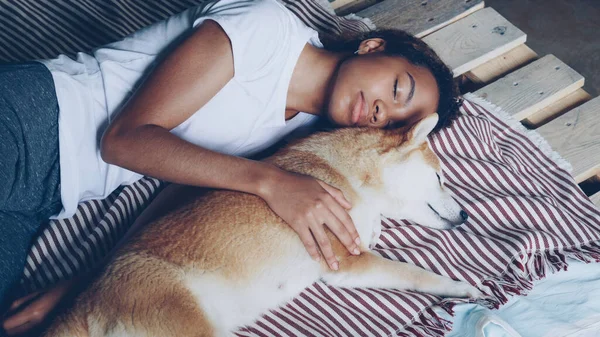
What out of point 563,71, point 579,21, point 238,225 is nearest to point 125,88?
point 238,225

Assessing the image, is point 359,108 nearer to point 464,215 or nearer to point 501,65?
point 464,215

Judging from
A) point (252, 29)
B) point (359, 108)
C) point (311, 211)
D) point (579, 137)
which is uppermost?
point (252, 29)

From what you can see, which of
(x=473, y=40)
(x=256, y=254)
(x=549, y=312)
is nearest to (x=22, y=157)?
(x=256, y=254)

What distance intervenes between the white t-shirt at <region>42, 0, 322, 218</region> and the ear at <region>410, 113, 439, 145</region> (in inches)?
19.4

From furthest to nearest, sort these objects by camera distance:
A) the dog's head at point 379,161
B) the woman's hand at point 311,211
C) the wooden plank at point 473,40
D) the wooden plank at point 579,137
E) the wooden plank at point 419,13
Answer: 1. the wooden plank at point 419,13
2. the wooden plank at point 473,40
3. the wooden plank at point 579,137
4. the dog's head at point 379,161
5. the woman's hand at point 311,211

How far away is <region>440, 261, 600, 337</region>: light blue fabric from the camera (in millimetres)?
2252

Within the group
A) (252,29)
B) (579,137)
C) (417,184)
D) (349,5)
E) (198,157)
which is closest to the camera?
(198,157)

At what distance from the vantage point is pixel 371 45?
249cm

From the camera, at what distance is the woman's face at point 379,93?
2266mm

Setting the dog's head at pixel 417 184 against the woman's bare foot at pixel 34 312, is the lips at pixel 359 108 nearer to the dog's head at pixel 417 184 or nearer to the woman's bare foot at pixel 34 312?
the dog's head at pixel 417 184

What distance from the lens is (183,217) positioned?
2023 millimetres

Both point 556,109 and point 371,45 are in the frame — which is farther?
point 556,109

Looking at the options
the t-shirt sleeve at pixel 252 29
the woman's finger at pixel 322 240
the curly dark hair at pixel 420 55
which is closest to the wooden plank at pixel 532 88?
the curly dark hair at pixel 420 55

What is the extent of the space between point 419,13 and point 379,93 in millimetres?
1422
